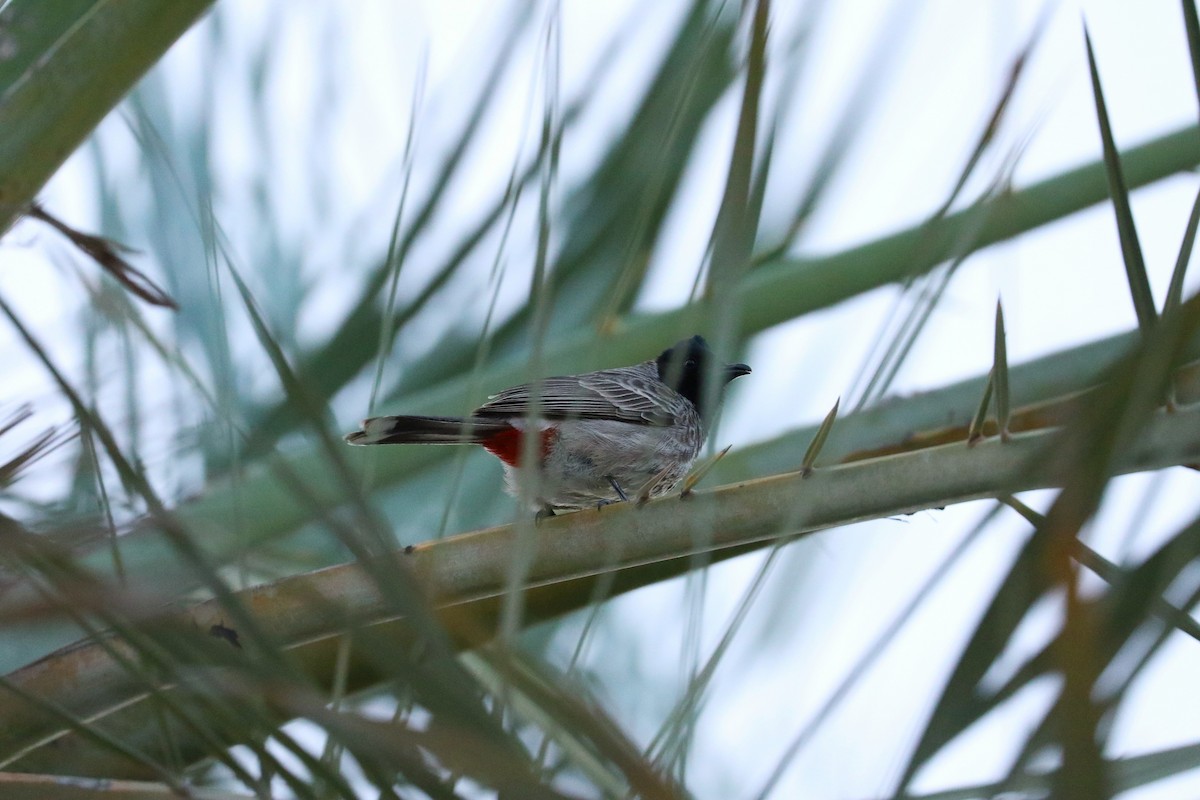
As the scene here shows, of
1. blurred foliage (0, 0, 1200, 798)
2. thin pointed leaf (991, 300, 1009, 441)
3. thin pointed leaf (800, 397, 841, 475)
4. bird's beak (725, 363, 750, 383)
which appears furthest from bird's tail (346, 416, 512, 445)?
thin pointed leaf (991, 300, 1009, 441)

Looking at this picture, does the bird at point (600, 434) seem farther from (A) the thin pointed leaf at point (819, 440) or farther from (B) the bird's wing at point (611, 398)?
(A) the thin pointed leaf at point (819, 440)

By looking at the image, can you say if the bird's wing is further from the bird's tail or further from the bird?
the bird's tail

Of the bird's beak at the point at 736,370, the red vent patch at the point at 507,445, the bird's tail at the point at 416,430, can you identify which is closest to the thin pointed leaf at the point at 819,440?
the bird's tail at the point at 416,430

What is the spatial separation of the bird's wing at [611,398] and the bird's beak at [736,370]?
0.25 m

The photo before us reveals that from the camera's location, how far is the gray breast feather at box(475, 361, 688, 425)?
9.99 feet

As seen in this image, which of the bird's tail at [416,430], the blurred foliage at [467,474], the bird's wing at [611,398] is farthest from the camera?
the bird's wing at [611,398]

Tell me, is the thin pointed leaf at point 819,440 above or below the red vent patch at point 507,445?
below

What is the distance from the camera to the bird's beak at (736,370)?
8.82ft

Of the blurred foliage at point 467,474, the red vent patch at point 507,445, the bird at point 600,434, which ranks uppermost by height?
the bird at point 600,434

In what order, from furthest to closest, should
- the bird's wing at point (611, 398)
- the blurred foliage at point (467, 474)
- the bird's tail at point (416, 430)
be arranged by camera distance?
the bird's wing at point (611, 398)
the bird's tail at point (416, 430)
the blurred foliage at point (467, 474)

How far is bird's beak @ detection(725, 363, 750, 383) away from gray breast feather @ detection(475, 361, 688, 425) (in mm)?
211

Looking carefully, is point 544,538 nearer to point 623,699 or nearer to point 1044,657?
point 1044,657

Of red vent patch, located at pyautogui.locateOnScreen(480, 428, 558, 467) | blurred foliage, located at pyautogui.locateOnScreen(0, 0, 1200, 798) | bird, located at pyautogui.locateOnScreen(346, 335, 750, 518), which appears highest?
bird, located at pyautogui.locateOnScreen(346, 335, 750, 518)

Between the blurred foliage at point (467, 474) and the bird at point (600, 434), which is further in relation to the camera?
the bird at point (600, 434)
